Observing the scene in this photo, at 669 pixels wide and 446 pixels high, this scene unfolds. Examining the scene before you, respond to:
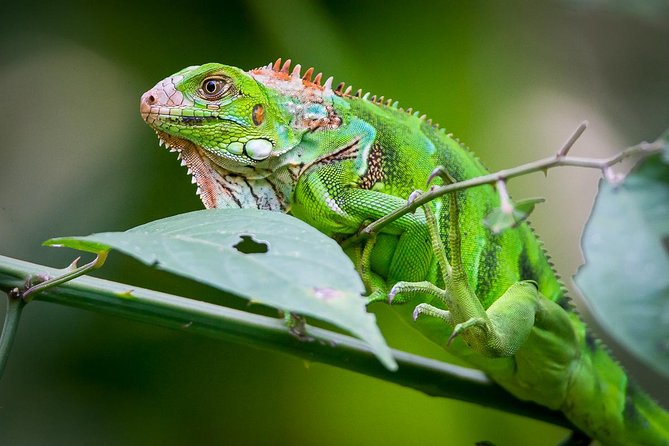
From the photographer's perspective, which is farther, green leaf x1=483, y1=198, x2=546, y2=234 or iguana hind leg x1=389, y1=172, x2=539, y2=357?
iguana hind leg x1=389, y1=172, x2=539, y2=357

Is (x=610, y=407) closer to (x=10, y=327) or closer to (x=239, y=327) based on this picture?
(x=239, y=327)

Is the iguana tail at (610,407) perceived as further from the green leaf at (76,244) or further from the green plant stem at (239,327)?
the green leaf at (76,244)

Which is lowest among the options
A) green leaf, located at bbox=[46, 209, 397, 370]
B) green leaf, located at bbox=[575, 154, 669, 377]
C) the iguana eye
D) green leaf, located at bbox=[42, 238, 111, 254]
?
green leaf, located at bbox=[42, 238, 111, 254]

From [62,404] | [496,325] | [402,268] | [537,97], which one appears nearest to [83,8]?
[62,404]

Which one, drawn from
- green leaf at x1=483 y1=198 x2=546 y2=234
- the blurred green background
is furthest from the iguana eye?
the blurred green background

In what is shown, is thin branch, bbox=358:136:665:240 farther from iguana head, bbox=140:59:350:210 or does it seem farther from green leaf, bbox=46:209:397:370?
iguana head, bbox=140:59:350:210

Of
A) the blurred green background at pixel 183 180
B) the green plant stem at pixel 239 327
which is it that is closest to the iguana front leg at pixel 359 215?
the green plant stem at pixel 239 327
